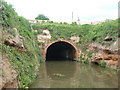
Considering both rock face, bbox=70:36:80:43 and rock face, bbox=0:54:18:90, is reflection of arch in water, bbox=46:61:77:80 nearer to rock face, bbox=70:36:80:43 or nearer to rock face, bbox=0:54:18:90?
rock face, bbox=0:54:18:90

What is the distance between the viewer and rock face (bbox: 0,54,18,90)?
491 centimetres

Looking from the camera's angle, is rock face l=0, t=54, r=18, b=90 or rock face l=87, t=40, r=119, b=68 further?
rock face l=87, t=40, r=119, b=68

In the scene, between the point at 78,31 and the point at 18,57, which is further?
the point at 78,31

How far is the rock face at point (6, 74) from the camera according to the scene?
491cm

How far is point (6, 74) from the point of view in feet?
17.6

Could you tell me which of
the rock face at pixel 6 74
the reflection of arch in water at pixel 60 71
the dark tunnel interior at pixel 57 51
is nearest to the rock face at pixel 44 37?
the reflection of arch in water at pixel 60 71

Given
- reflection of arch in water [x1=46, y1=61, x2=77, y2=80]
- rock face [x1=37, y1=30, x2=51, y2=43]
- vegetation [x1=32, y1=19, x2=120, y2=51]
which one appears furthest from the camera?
rock face [x1=37, y1=30, x2=51, y2=43]

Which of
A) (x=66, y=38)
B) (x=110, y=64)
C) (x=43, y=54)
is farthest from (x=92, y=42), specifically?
(x=43, y=54)

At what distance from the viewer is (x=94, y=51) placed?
1622 cm

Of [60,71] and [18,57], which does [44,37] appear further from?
[18,57]

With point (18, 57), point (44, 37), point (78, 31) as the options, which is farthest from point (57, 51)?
point (18, 57)

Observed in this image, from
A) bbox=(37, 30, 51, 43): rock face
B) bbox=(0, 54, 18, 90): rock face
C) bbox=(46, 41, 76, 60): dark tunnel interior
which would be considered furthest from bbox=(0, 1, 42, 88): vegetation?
bbox=(46, 41, 76, 60): dark tunnel interior

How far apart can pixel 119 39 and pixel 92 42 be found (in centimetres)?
477

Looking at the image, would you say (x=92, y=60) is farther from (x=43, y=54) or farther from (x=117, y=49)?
(x=43, y=54)
